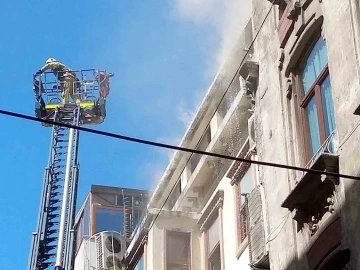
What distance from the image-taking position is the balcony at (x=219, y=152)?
1997 cm

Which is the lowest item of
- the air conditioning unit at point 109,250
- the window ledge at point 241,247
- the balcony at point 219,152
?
the window ledge at point 241,247

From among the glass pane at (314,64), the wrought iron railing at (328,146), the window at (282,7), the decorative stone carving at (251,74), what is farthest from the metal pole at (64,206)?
the wrought iron railing at (328,146)

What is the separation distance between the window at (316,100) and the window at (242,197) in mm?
5762

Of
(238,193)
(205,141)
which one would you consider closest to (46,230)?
(205,141)

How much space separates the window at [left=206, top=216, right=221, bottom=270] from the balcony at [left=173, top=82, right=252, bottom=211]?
1.18 m

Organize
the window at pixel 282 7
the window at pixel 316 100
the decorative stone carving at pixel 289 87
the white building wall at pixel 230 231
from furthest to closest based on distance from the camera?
the white building wall at pixel 230 231 < the window at pixel 282 7 < the decorative stone carving at pixel 289 87 < the window at pixel 316 100

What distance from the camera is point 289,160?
13023mm

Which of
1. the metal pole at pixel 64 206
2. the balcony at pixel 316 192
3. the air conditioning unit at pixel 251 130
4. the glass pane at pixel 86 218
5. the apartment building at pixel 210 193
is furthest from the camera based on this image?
the glass pane at pixel 86 218

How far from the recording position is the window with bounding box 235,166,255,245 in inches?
752

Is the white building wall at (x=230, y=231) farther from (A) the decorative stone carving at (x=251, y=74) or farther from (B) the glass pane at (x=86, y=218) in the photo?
(B) the glass pane at (x=86, y=218)

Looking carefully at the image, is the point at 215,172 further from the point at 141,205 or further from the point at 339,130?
the point at 141,205

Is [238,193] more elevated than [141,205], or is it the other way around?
[141,205]

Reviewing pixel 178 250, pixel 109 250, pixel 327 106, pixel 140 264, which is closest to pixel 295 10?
pixel 327 106

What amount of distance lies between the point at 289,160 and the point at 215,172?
9200 millimetres
